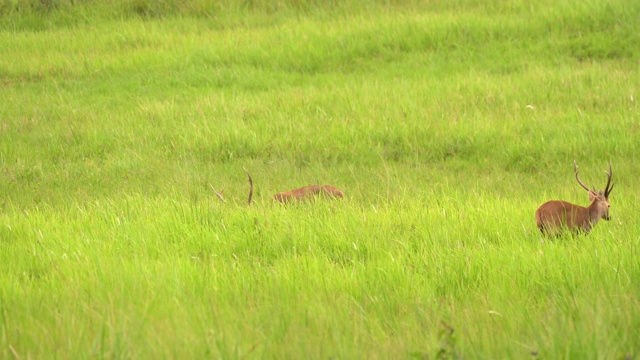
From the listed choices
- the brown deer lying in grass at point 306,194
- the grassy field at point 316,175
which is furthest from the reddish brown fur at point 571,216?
the brown deer lying in grass at point 306,194

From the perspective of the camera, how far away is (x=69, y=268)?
3.88 meters

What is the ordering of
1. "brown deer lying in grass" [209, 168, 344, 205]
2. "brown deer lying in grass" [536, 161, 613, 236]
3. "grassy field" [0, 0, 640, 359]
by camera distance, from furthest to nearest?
"brown deer lying in grass" [209, 168, 344, 205] < "brown deer lying in grass" [536, 161, 613, 236] < "grassy field" [0, 0, 640, 359]

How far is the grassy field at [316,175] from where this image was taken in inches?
116

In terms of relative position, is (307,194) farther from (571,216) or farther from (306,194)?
(571,216)

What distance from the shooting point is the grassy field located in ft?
9.66

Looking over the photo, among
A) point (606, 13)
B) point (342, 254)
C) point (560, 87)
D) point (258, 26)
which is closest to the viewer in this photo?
point (342, 254)

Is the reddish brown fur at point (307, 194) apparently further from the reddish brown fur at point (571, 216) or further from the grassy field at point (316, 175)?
the reddish brown fur at point (571, 216)

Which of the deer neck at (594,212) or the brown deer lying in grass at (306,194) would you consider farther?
the brown deer lying in grass at (306,194)

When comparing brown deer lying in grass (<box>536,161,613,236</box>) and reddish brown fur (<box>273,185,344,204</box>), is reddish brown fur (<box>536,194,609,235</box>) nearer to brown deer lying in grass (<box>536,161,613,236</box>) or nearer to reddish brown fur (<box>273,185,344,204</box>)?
brown deer lying in grass (<box>536,161,613,236</box>)

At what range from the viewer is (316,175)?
7.19 meters

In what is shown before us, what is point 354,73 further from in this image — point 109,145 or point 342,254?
point 342,254

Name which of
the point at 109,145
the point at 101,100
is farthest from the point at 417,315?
the point at 101,100

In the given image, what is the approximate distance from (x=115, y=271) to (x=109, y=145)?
4610 millimetres

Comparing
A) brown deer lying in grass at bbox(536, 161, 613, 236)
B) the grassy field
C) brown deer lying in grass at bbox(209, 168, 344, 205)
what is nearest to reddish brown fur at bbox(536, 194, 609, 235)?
brown deer lying in grass at bbox(536, 161, 613, 236)
